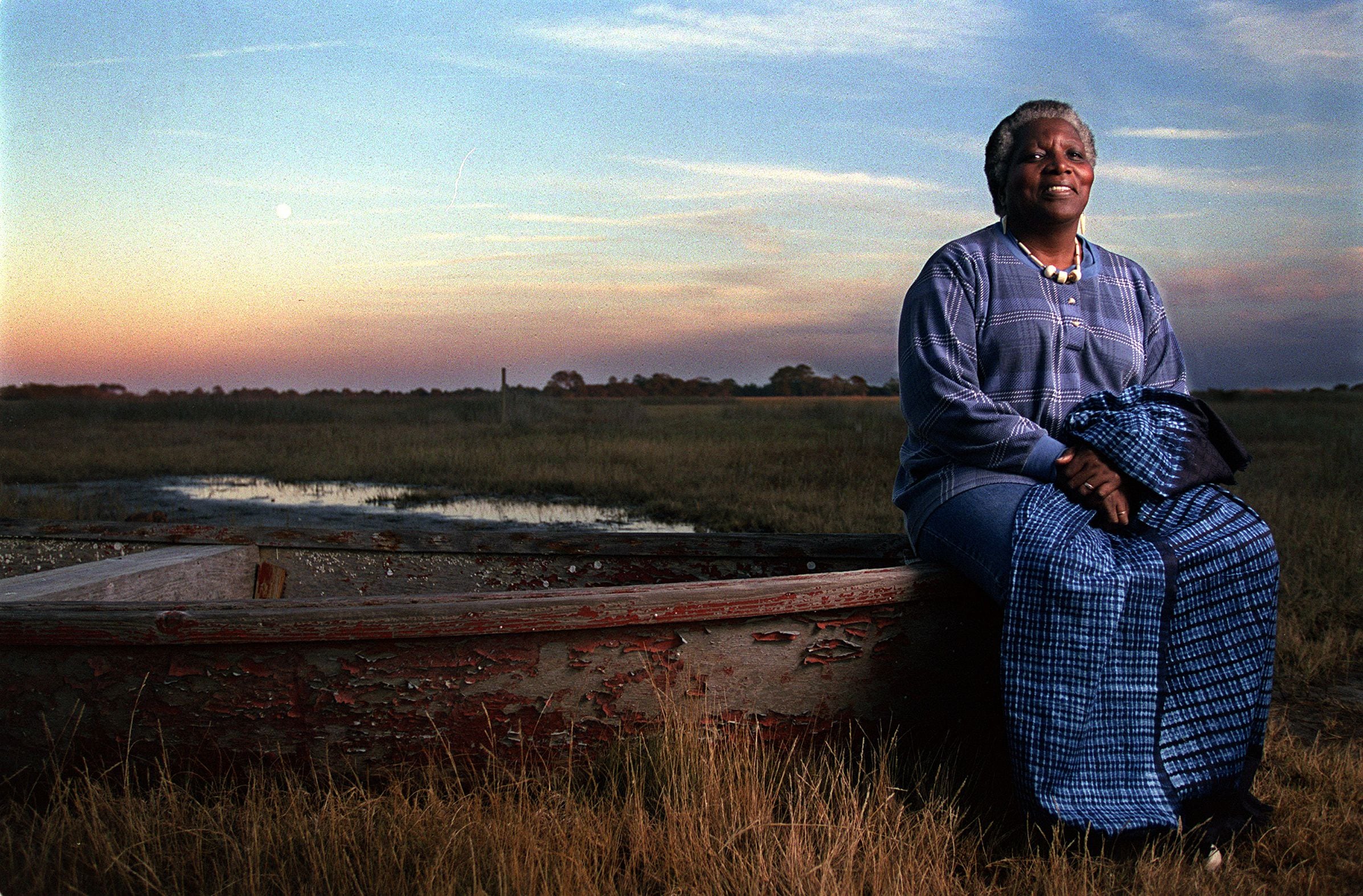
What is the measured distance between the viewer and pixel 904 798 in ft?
9.38

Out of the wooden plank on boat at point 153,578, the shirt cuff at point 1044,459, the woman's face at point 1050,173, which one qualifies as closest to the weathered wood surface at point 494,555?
the wooden plank on boat at point 153,578

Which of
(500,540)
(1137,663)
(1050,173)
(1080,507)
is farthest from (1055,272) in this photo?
(500,540)

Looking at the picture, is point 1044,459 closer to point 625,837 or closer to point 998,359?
point 998,359

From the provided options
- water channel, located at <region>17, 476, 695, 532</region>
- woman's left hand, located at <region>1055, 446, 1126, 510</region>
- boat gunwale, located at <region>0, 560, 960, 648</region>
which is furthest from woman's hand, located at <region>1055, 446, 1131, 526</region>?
water channel, located at <region>17, 476, 695, 532</region>

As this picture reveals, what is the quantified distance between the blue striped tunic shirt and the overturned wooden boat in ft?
1.22

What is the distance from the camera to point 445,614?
2688 millimetres

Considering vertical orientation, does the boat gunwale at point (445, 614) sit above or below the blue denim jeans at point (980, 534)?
below

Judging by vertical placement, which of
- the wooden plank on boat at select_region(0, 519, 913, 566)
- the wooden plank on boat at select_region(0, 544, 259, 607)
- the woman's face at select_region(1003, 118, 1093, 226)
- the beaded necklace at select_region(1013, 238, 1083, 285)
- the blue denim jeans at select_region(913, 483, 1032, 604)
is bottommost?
the wooden plank on boat at select_region(0, 544, 259, 607)

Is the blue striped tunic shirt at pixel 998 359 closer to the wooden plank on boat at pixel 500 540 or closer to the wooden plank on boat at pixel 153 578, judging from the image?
the wooden plank on boat at pixel 500 540

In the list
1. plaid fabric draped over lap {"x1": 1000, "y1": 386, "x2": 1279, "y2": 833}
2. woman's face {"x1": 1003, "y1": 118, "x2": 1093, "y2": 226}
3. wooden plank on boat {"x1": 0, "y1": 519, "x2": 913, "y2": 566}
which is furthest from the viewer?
wooden plank on boat {"x1": 0, "y1": 519, "x2": 913, "y2": 566}

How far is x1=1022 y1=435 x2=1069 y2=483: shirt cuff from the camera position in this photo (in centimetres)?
286

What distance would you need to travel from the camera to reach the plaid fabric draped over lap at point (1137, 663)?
2.53m

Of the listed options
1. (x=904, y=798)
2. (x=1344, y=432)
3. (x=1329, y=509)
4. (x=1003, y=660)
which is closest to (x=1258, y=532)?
(x=1003, y=660)

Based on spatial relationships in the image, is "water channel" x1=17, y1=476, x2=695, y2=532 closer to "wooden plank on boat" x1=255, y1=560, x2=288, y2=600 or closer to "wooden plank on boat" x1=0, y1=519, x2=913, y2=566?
"wooden plank on boat" x1=0, y1=519, x2=913, y2=566
